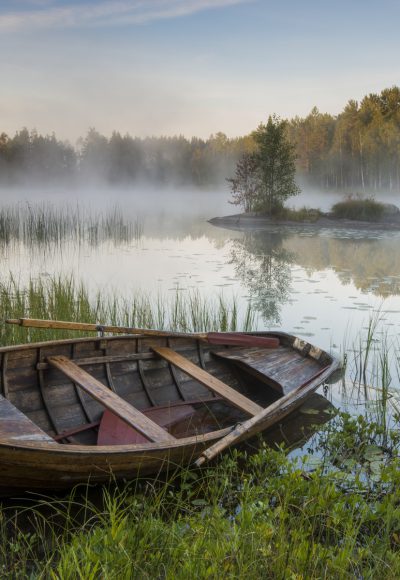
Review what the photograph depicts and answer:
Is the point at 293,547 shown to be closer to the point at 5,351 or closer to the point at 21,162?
the point at 5,351

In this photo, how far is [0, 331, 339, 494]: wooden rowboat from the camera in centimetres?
330

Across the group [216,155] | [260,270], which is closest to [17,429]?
[260,270]

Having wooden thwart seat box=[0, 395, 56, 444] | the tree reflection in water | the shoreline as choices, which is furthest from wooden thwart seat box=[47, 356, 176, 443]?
the shoreline

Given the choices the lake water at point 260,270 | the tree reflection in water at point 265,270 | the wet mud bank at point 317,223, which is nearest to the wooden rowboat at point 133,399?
the lake water at point 260,270

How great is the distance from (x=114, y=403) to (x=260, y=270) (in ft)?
32.0

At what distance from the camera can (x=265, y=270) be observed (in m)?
13.4

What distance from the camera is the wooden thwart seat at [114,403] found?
370cm

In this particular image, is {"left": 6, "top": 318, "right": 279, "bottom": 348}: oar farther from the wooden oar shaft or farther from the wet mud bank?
the wet mud bank

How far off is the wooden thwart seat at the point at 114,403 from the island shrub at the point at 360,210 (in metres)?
22.2

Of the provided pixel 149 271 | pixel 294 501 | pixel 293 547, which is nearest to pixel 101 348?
pixel 294 501

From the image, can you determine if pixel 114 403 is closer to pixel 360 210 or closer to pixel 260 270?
pixel 260 270

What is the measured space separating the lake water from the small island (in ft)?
12.7

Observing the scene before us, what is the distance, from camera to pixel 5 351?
4207 mm

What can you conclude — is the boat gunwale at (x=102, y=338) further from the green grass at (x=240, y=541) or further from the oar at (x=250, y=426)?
the green grass at (x=240, y=541)
